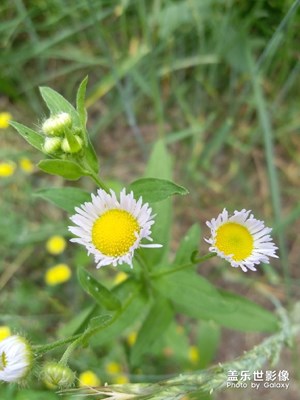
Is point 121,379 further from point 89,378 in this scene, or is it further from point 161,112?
point 161,112

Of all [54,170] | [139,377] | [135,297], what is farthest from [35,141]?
[139,377]

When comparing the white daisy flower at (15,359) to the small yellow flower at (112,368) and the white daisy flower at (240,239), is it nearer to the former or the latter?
the white daisy flower at (240,239)

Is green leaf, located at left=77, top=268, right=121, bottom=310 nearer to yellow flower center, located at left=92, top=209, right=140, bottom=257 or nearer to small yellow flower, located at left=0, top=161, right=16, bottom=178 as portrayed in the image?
yellow flower center, located at left=92, top=209, right=140, bottom=257

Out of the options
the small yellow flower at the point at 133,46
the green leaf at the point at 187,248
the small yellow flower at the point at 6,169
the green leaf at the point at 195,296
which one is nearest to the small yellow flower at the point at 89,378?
the green leaf at the point at 195,296

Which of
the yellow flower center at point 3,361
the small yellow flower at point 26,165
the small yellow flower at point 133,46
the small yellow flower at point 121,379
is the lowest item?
the yellow flower center at point 3,361

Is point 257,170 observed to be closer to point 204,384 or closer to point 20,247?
point 20,247

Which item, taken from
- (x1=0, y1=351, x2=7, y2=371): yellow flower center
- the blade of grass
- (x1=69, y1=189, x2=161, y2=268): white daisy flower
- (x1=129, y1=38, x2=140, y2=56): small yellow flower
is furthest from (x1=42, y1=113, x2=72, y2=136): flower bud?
(x1=129, y1=38, x2=140, y2=56): small yellow flower
